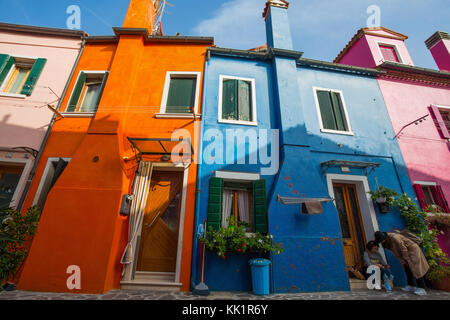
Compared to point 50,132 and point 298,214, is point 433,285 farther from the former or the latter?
point 50,132

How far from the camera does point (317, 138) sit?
672 centimetres

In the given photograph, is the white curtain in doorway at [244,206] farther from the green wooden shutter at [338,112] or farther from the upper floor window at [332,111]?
the green wooden shutter at [338,112]

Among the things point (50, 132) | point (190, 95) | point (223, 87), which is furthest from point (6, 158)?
point (223, 87)

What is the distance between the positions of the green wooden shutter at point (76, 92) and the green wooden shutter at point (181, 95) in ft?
9.46

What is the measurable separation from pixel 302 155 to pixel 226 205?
104 inches

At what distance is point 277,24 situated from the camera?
321 inches

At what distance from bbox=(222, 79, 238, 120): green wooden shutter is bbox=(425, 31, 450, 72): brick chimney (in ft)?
35.3

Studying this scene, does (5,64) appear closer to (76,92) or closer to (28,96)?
(28,96)

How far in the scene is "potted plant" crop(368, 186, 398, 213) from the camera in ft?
19.6

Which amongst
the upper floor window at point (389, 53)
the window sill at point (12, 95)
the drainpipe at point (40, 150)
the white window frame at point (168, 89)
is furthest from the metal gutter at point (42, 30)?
the upper floor window at point (389, 53)

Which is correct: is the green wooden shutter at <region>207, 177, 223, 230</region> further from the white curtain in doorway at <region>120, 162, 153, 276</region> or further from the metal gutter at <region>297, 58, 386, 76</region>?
the metal gutter at <region>297, 58, 386, 76</region>

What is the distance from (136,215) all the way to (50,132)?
3801 millimetres

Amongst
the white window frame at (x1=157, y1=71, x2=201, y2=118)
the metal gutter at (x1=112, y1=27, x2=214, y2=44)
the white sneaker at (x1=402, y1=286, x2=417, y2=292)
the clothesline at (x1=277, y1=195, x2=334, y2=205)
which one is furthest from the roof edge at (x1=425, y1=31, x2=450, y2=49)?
the white window frame at (x1=157, y1=71, x2=201, y2=118)
